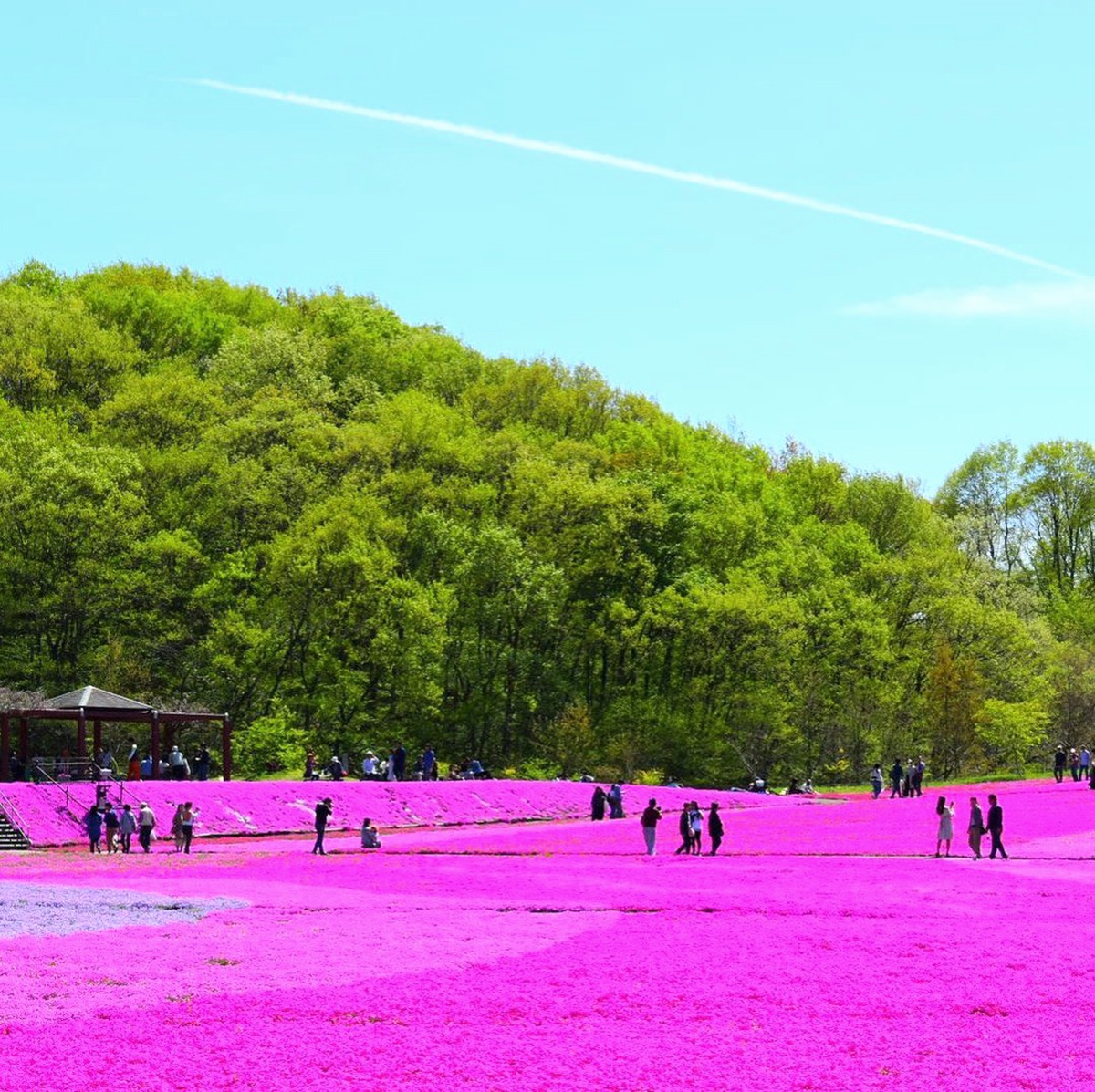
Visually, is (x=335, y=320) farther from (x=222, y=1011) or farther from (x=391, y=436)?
(x=222, y=1011)

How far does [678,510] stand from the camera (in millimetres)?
109188

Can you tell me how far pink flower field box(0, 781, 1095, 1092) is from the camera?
1791 cm

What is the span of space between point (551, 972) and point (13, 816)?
34806 millimetres

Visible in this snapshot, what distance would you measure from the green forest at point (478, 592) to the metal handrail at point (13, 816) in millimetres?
26730

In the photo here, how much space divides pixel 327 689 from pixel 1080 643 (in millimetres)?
62273

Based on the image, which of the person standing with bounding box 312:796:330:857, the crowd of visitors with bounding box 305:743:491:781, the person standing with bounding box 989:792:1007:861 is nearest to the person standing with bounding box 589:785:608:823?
the crowd of visitors with bounding box 305:743:491:781

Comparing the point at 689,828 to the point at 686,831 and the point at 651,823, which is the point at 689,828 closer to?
the point at 686,831

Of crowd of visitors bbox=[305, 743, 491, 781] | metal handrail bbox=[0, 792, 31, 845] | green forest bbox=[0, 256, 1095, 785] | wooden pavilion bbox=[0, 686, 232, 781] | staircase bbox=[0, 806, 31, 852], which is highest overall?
green forest bbox=[0, 256, 1095, 785]

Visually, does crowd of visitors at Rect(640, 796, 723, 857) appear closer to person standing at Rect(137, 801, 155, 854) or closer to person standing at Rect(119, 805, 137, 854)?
person standing at Rect(137, 801, 155, 854)

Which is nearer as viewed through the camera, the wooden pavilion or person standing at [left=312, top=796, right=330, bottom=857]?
person standing at [left=312, top=796, right=330, bottom=857]

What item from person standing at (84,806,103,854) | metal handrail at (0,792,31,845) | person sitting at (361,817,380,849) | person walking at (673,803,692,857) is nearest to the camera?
person walking at (673,803,692,857)

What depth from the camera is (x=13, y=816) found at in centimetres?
5322

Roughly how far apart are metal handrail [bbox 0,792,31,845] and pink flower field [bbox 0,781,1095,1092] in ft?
21.6

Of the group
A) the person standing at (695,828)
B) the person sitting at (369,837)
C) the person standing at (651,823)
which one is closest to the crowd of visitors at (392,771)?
the person sitting at (369,837)
